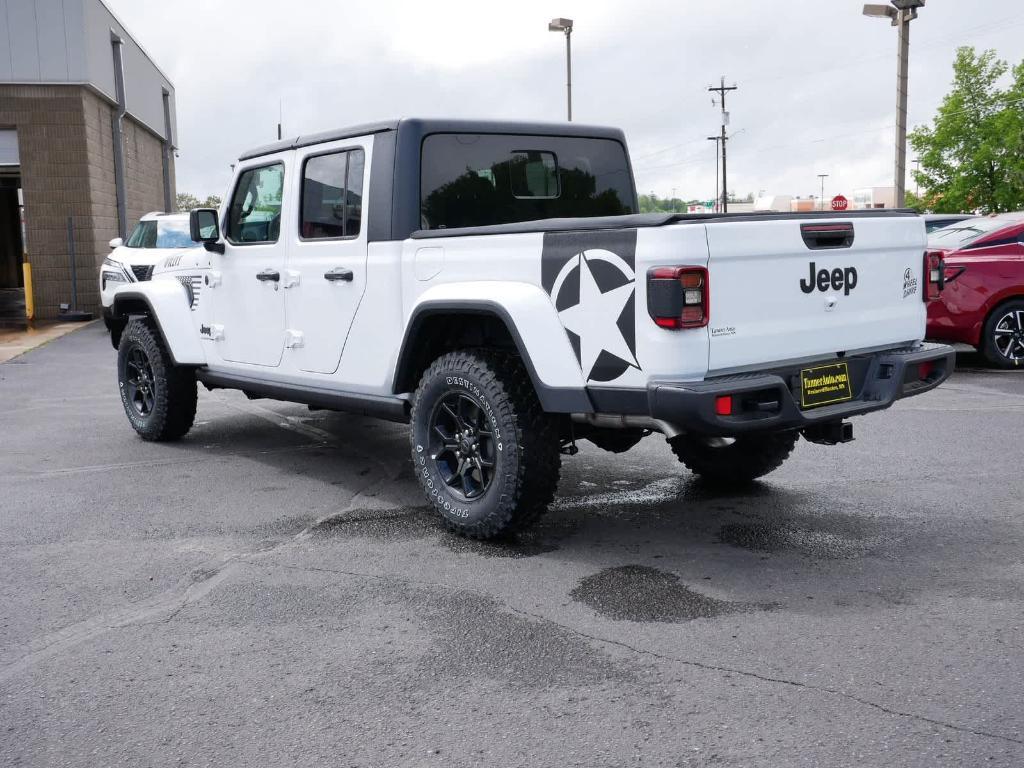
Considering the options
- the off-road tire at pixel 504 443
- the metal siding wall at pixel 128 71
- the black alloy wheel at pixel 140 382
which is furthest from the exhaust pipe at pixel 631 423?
the metal siding wall at pixel 128 71

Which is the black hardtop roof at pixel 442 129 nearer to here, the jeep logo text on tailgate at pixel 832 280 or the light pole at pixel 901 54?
the jeep logo text on tailgate at pixel 832 280

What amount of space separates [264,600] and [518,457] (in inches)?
48.2

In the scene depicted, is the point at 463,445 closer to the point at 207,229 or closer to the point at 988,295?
the point at 207,229

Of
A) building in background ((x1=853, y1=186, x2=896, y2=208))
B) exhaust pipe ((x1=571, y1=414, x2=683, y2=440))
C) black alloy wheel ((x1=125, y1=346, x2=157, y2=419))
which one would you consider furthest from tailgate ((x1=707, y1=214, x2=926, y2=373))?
building in background ((x1=853, y1=186, x2=896, y2=208))

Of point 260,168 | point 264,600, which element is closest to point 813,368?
point 264,600

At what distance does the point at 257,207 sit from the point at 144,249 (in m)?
10.4

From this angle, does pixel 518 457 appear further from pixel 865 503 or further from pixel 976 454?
pixel 976 454

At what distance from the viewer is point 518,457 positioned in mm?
4676

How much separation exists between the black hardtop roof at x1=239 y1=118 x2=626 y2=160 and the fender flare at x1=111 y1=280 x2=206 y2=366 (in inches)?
45.7

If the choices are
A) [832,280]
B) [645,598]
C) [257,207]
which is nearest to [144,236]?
[257,207]

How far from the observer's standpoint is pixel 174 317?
724 cm

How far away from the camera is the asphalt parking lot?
3.04m

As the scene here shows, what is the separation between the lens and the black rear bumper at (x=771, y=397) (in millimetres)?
4090

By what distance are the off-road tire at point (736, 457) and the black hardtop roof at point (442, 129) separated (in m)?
1.89
